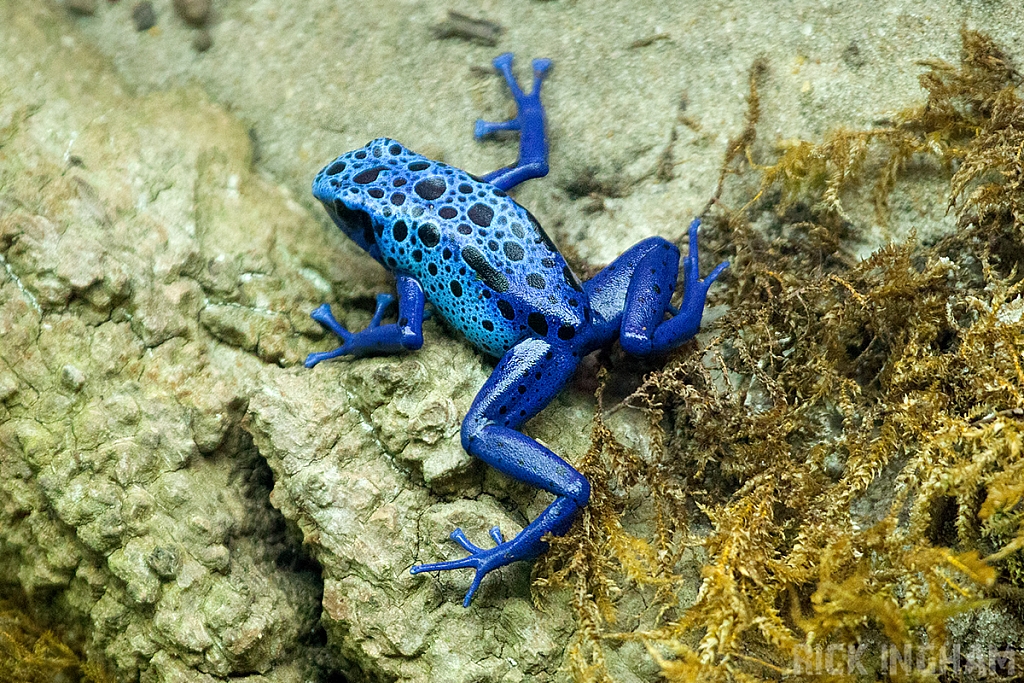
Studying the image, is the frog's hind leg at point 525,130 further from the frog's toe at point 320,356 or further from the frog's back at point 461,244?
the frog's toe at point 320,356

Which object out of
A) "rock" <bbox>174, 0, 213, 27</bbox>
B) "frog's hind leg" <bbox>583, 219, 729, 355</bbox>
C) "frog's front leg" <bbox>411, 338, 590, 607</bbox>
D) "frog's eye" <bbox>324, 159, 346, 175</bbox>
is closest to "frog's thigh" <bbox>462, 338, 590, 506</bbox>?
"frog's front leg" <bbox>411, 338, 590, 607</bbox>

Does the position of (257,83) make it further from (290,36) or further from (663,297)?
(663,297)

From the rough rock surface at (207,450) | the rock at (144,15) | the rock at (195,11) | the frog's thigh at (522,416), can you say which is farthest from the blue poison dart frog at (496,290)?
the rock at (144,15)

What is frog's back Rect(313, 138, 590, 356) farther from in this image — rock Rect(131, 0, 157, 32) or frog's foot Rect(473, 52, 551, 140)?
rock Rect(131, 0, 157, 32)

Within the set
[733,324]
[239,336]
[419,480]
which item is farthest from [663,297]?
[239,336]

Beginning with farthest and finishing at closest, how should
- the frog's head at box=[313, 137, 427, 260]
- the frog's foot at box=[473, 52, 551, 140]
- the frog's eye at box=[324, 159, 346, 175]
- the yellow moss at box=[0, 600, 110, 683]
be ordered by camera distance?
the frog's foot at box=[473, 52, 551, 140], the frog's eye at box=[324, 159, 346, 175], the frog's head at box=[313, 137, 427, 260], the yellow moss at box=[0, 600, 110, 683]

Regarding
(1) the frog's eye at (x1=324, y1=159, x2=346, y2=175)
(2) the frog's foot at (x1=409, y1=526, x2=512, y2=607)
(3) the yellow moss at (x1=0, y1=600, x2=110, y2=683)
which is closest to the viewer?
(2) the frog's foot at (x1=409, y1=526, x2=512, y2=607)

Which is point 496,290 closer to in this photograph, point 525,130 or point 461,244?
point 461,244
